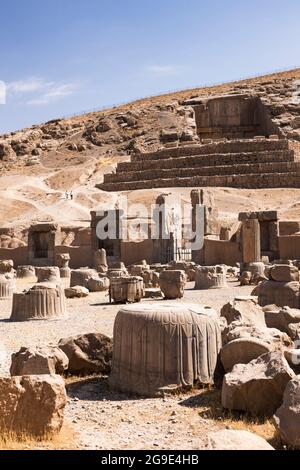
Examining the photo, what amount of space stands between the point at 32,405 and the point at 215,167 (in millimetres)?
37809

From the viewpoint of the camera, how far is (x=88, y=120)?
65875mm

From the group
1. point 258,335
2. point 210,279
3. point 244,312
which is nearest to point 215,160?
point 210,279

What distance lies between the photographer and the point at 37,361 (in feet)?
19.4

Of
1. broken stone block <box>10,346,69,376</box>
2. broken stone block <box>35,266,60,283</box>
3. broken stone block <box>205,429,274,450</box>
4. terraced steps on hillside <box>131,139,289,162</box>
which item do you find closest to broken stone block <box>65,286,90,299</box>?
broken stone block <box>35,266,60,283</box>

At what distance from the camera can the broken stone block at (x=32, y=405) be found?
4586 millimetres

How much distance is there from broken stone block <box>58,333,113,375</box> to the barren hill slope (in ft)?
82.4

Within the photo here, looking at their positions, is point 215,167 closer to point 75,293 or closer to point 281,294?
point 75,293

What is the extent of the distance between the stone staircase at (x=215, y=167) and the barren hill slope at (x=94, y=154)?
1.70 metres

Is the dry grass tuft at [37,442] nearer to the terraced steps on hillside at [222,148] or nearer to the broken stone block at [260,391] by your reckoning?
the broken stone block at [260,391]

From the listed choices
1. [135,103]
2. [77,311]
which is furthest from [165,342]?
[135,103]

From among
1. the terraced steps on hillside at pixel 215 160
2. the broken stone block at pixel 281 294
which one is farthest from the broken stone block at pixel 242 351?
the terraced steps on hillside at pixel 215 160

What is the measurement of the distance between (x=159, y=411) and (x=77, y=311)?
258 inches

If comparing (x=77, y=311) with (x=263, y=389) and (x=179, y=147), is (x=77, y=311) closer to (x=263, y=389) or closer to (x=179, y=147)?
(x=263, y=389)

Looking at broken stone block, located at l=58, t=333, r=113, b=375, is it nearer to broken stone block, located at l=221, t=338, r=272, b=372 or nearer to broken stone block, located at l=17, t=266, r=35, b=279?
broken stone block, located at l=221, t=338, r=272, b=372
